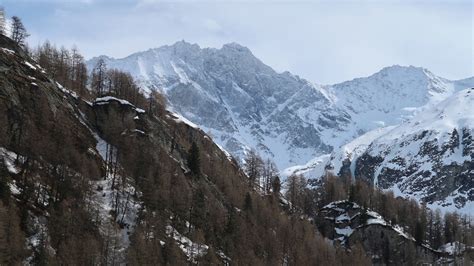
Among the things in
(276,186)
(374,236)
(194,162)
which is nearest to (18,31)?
(194,162)

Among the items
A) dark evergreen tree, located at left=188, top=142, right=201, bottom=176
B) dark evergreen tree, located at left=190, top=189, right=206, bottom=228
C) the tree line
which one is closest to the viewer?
dark evergreen tree, located at left=190, top=189, right=206, bottom=228

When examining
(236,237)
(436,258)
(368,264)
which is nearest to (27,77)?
(236,237)

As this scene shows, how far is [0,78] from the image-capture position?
11819cm

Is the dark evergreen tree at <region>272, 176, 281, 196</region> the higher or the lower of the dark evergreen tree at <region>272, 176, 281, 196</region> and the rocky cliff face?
the higher

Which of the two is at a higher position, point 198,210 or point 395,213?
point 395,213

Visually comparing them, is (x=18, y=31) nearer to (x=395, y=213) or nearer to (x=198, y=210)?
(x=198, y=210)

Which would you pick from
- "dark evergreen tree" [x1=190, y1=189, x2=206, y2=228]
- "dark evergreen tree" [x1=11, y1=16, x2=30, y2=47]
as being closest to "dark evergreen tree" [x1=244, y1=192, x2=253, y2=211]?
"dark evergreen tree" [x1=190, y1=189, x2=206, y2=228]

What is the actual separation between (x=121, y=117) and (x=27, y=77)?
22.7m

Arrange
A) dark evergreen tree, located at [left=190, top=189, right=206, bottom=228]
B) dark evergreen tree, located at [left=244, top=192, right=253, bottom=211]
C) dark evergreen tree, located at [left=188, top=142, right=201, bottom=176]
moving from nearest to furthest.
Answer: dark evergreen tree, located at [left=190, top=189, right=206, bottom=228]
dark evergreen tree, located at [left=188, top=142, right=201, bottom=176]
dark evergreen tree, located at [left=244, top=192, right=253, bottom=211]

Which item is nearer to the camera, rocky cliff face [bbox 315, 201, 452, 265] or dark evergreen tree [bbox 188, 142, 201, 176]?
dark evergreen tree [bbox 188, 142, 201, 176]

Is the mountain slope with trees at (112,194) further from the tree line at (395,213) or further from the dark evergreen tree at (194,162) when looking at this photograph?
the tree line at (395,213)

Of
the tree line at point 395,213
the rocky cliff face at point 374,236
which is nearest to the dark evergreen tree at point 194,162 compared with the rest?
the tree line at point 395,213

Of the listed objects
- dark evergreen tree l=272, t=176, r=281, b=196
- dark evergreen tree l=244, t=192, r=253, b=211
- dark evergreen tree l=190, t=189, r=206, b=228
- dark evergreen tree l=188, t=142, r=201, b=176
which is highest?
dark evergreen tree l=272, t=176, r=281, b=196

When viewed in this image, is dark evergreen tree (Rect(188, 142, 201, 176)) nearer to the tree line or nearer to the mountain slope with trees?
the mountain slope with trees
